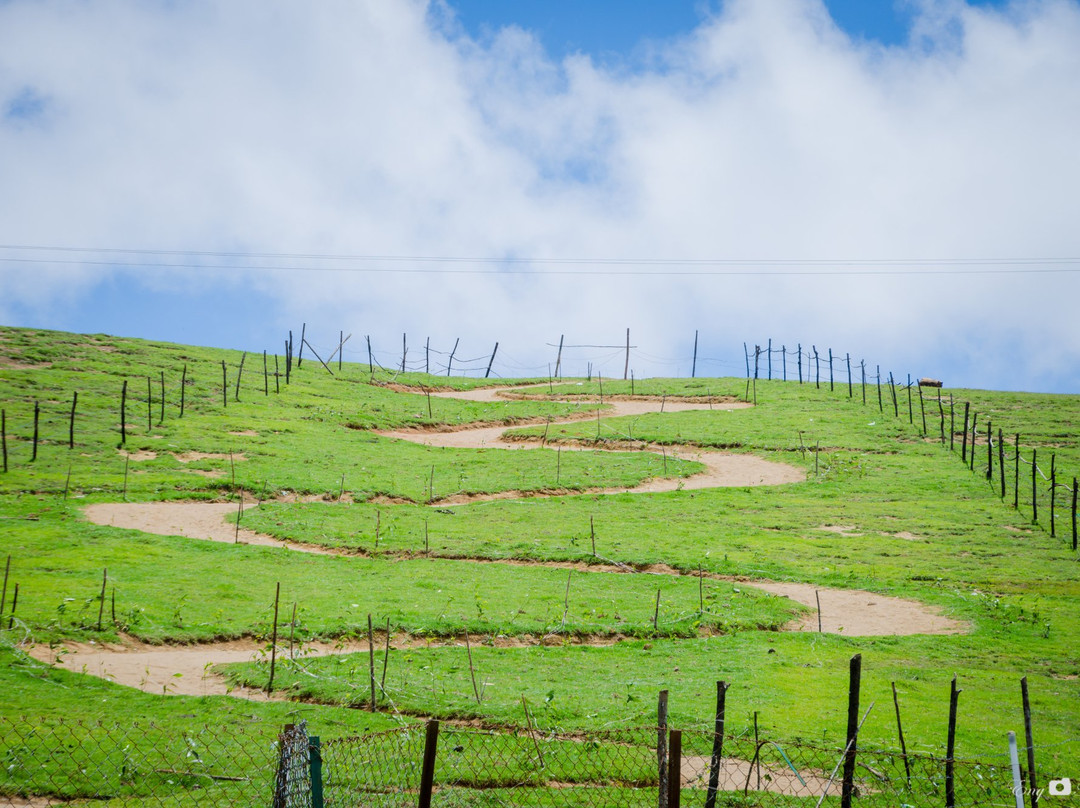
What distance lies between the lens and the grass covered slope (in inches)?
795

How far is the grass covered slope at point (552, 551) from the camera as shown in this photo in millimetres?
20203

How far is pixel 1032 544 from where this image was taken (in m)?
36.3

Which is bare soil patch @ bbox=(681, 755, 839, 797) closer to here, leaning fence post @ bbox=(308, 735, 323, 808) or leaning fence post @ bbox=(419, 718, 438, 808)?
leaning fence post @ bbox=(419, 718, 438, 808)

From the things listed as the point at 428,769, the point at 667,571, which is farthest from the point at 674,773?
the point at 667,571

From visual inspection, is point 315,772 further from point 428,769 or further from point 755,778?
point 755,778

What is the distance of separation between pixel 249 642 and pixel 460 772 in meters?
10.8

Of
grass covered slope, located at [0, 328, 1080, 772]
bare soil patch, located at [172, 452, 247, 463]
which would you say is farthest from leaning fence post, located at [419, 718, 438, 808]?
bare soil patch, located at [172, 452, 247, 463]

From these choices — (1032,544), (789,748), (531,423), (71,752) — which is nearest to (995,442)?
(1032,544)

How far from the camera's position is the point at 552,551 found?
3462cm

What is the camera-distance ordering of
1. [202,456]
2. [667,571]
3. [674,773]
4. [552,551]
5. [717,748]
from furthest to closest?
[202,456]
[552,551]
[667,571]
[717,748]
[674,773]

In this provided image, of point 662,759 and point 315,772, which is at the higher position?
point 662,759

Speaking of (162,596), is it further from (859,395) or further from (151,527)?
(859,395)

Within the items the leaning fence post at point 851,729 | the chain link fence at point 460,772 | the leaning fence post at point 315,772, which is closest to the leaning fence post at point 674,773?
the leaning fence post at point 851,729

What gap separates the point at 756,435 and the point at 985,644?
3291 cm
